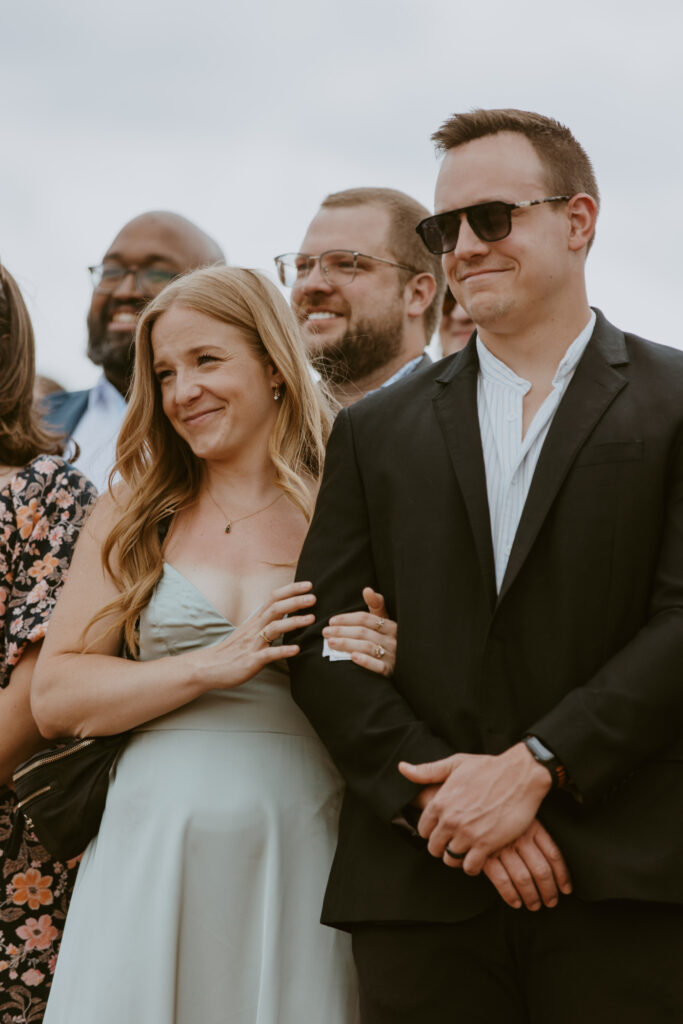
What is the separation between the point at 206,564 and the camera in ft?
11.0

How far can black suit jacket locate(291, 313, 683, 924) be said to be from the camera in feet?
8.06

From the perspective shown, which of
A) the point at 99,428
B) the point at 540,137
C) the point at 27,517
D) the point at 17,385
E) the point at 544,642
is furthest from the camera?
the point at 99,428

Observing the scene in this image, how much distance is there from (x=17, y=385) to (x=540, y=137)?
1.75 m

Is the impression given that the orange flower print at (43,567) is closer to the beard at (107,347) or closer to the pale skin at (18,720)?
the pale skin at (18,720)

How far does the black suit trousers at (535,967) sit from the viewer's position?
2.43 meters

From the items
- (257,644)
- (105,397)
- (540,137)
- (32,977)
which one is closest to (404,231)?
(105,397)

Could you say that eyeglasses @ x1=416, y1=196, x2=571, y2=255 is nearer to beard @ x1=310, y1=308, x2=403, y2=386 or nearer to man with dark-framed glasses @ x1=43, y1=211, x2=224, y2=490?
beard @ x1=310, y1=308, x2=403, y2=386

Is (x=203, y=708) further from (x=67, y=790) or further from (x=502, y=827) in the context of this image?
(x=502, y=827)

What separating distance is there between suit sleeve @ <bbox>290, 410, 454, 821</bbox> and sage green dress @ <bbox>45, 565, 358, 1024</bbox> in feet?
1.16

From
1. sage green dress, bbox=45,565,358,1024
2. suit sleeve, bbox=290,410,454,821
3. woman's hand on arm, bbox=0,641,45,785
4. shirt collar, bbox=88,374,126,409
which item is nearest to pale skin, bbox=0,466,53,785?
woman's hand on arm, bbox=0,641,45,785

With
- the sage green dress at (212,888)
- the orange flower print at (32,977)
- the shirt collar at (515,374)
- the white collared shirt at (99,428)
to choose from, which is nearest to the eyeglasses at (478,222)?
the shirt collar at (515,374)

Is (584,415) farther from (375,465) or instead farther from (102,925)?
(102,925)

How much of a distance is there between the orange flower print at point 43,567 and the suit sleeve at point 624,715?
5.23 feet

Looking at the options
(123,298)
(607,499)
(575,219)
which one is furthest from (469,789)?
(123,298)
